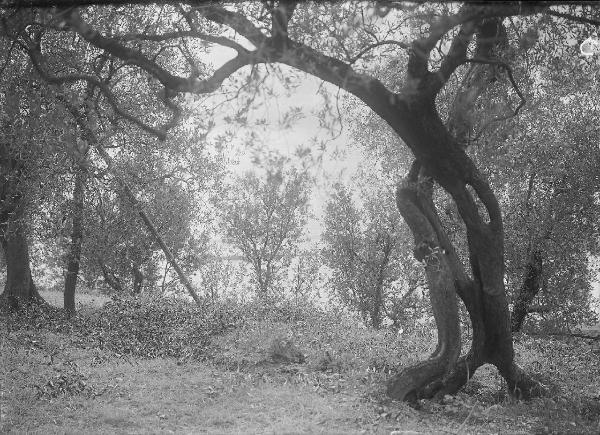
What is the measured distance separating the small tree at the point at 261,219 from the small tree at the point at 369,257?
9.48 feet

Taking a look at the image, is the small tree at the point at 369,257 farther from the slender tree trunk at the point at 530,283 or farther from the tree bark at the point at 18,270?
the tree bark at the point at 18,270

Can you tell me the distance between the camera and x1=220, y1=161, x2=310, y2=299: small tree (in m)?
34.3

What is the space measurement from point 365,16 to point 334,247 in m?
22.4

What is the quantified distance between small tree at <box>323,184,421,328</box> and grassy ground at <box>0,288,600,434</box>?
1377cm

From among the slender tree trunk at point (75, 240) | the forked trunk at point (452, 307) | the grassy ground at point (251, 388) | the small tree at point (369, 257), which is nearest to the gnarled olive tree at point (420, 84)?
the forked trunk at point (452, 307)

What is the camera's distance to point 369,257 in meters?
31.1

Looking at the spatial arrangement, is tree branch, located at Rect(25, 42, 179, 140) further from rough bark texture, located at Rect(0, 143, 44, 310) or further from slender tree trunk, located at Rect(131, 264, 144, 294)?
slender tree trunk, located at Rect(131, 264, 144, 294)

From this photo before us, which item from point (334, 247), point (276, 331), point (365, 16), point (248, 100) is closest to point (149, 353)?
point (276, 331)

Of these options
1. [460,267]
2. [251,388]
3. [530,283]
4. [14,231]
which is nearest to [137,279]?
[14,231]

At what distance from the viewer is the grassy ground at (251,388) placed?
9609 millimetres

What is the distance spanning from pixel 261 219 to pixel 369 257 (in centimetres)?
732

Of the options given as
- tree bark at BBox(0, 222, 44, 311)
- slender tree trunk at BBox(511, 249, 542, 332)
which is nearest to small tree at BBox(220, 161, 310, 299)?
tree bark at BBox(0, 222, 44, 311)

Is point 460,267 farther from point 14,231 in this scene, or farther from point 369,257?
point 369,257

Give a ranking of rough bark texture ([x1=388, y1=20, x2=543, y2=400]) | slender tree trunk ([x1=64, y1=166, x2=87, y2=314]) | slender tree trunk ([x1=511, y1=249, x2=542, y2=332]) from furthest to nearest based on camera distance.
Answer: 1. slender tree trunk ([x1=511, y1=249, x2=542, y2=332])
2. slender tree trunk ([x1=64, y1=166, x2=87, y2=314])
3. rough bark texture ([x1=388, y1=20, x2=543, y2=400])
